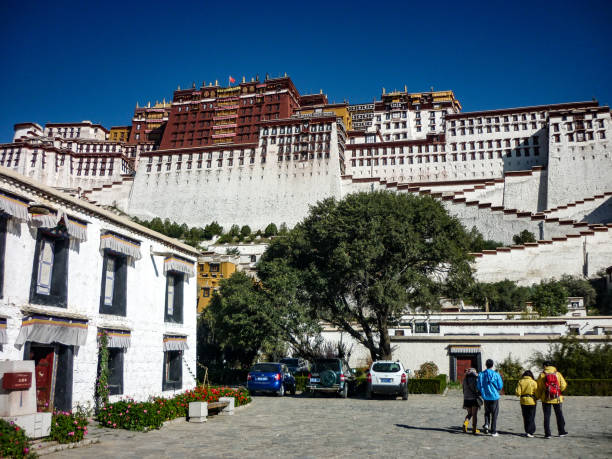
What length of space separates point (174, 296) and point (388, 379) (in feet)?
29.4

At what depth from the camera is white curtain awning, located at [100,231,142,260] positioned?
1497 cm

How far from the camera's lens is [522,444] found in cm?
1062

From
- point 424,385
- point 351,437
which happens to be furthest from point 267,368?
point 351,437

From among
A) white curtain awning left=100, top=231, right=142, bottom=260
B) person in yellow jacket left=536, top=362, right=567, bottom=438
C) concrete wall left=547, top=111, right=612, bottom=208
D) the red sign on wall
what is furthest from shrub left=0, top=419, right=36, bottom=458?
concrete wall left=547, top=111, right=612, bottom=208

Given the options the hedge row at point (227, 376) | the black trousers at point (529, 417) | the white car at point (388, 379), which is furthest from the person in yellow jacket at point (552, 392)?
the hedge row at point (227, 376)

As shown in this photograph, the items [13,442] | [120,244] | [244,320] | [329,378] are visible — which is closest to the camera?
[13,442]

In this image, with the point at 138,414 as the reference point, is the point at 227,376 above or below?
below

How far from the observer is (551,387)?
38.0ft

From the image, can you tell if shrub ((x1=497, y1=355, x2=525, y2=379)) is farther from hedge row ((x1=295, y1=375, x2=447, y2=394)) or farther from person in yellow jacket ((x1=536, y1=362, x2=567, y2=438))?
person in yellow jacket ((x1=536, y1=362, x2=567, y2=438))

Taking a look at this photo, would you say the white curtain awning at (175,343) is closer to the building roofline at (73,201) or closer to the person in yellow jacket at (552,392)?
the building roofline at (73,201)

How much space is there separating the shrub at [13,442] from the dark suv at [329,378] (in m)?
14.6

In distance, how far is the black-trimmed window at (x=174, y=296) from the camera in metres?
18.7

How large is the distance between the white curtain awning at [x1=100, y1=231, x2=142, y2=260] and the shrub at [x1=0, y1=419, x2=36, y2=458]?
6.85m

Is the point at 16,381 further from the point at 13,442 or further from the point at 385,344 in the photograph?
the point at 385,344
